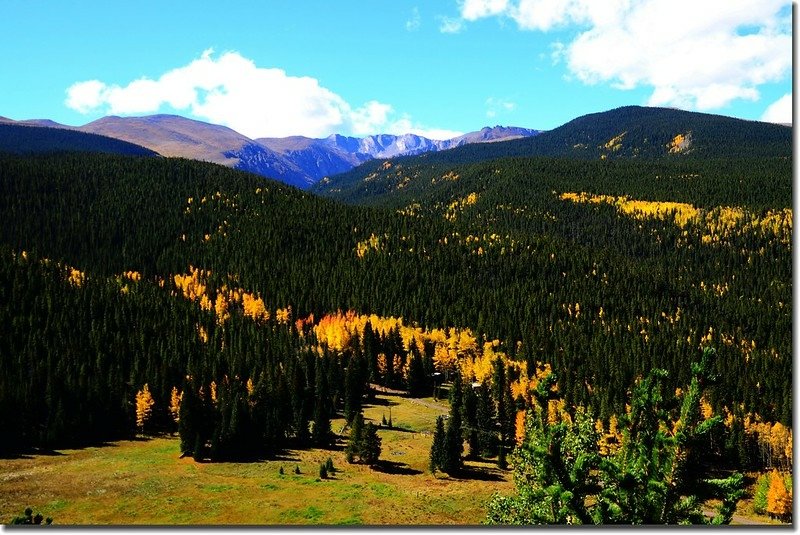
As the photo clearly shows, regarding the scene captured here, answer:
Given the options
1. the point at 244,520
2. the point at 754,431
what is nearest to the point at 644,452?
the point at 244,520

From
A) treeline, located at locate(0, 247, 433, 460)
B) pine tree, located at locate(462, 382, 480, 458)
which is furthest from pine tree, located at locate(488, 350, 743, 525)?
pine tree, located at locate(462, 382, 480, 458)

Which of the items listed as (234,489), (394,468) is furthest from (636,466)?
(394,468)

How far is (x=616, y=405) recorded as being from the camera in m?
125

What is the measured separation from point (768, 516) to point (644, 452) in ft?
267

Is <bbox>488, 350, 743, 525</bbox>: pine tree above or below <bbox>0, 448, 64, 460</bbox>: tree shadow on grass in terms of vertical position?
above

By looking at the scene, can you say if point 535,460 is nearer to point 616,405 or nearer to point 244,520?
point 244,520

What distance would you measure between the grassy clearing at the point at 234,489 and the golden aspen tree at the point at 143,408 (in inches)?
381

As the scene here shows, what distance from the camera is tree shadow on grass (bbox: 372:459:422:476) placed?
92.8 m

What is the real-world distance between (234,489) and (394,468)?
31.3 meters

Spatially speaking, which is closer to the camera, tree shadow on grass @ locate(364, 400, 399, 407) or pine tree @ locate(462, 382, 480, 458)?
pine tree @ locate(462, 382, 480, 458)

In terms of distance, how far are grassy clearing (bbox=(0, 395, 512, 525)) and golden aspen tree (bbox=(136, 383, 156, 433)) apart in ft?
31.7

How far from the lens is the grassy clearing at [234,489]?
56781 mm

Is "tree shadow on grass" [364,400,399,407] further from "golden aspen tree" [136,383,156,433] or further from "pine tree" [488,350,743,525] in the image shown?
"pine tree" [488,350,743,525]

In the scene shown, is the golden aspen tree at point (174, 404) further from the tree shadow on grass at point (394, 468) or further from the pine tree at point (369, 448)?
the tree shadow on grass at point (394, 468)
